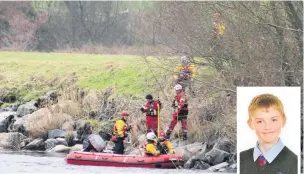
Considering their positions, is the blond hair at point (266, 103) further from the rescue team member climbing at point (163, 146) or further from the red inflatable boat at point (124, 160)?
the rescue team member climbing at point (163, 146)

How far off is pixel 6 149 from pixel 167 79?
5.31m

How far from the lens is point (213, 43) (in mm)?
18656

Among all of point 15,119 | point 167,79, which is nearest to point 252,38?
point 167,79

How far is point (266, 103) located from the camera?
818 centimetres

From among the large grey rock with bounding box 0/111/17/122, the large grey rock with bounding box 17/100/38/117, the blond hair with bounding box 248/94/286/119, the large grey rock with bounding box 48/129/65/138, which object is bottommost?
the large grey rock with bounding box 48/129/65/138

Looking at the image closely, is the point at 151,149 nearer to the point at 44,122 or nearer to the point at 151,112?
the point at 151,112

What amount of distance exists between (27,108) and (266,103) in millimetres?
20241

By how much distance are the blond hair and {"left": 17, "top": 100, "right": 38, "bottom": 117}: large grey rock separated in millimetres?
19838

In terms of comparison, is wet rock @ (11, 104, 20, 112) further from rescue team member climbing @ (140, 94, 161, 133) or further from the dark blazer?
the dark blazer

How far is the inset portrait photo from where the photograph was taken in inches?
322

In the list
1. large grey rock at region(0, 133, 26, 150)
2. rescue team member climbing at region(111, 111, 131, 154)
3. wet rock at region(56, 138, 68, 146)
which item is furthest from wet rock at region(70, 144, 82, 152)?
rescue team member climbing at region(111, 111, 131, 154)

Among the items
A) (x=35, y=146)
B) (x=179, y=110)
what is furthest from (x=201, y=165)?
(x=35, y=146)

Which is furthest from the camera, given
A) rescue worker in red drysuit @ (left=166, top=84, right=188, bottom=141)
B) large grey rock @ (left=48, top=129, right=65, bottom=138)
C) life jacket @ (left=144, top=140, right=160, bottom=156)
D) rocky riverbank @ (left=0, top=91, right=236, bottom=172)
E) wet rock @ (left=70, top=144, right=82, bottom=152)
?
large grey rock @ (left=48, top=129, right=65, bottom=138)

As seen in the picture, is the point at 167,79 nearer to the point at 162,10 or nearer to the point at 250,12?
the point at 162,10
